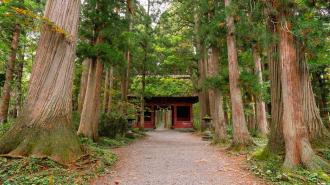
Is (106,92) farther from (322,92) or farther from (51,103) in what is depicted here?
(322,92)

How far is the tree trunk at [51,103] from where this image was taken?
4969 mm

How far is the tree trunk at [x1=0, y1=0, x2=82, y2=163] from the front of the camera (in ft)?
16.3

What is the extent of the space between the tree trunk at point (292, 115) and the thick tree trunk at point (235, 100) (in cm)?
338

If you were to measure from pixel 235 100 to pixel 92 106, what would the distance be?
5.45 m

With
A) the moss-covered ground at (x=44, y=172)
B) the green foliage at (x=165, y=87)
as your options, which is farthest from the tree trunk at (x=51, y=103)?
the green foliage at (x=165, y=87)

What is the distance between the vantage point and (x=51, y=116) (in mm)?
5359

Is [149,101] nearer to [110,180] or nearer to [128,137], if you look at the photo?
[128,137]

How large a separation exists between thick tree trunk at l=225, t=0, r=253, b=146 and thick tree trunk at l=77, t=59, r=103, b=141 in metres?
5.22

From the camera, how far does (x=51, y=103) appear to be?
5.43 meters

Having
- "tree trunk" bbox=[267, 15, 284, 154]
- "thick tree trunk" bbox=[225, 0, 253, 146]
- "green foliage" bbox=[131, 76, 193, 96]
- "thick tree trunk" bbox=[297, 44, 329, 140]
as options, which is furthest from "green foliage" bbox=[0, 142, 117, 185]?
"green foliage" bbox=[131, 76, 193, 96]

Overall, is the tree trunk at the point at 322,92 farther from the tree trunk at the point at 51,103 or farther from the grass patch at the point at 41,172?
the grass patch at the point at 41,172

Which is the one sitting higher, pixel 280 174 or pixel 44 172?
pixel 44 172

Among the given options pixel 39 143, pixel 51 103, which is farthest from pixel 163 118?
pixel 39 143

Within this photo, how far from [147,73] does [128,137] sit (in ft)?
31.1
